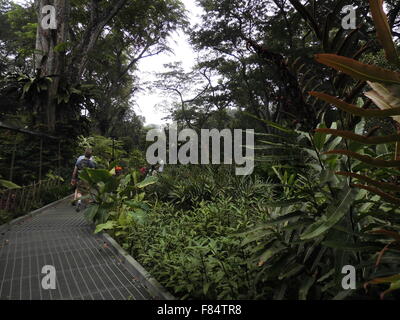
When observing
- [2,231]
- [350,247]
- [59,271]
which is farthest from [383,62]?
[2,231]

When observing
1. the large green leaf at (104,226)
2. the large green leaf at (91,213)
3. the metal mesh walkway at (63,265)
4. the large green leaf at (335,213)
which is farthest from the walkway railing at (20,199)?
the large green leaf at (335,213)

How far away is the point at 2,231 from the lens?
4.59m

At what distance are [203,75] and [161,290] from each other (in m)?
22.2

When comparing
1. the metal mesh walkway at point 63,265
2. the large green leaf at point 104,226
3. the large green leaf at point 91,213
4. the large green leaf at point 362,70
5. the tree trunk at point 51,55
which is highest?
the tree trunk at point 51,55

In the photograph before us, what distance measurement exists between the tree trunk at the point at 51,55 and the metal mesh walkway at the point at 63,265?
21.7 ft

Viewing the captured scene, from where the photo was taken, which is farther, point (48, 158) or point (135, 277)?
point (48, 158)

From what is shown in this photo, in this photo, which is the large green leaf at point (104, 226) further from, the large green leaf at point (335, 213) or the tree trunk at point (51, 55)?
the tree trunk at point (51, 55)

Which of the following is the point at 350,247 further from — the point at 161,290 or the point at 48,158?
the point at 48,158

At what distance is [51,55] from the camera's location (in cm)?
1002

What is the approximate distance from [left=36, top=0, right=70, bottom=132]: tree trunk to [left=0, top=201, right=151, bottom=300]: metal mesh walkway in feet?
21.7

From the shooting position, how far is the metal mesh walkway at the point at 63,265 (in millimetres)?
2463

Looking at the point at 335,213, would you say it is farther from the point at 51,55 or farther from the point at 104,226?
the point at 51,55

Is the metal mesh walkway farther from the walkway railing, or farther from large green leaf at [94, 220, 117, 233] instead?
the walkway railing

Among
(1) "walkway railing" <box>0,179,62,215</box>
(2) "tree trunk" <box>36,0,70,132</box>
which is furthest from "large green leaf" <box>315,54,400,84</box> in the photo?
(2) "tree trunk" <box>36,0,70,132</box>
